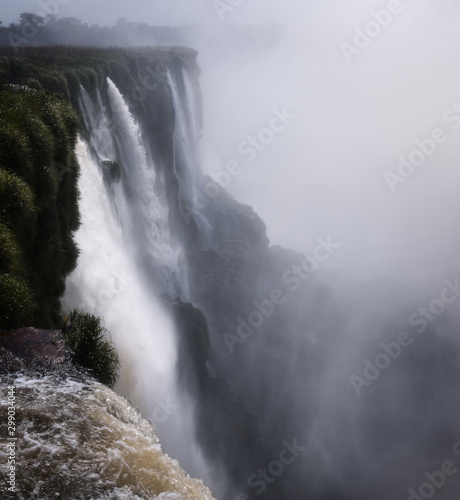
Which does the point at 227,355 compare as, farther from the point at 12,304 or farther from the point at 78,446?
the point at 78,446

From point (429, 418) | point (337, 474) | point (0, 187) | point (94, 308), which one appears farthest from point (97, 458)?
point (429, 418)

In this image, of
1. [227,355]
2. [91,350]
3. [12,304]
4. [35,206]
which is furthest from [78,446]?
[227,355]

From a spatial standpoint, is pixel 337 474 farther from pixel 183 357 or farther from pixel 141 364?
pixel 141 364

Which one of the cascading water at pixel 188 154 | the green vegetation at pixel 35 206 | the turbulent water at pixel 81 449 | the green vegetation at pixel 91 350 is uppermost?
the cascading water at pixel 188 154

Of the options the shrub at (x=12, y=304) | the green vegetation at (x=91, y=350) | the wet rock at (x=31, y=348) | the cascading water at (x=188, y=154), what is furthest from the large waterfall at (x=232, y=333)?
the wet rock at (x=31, y=348)

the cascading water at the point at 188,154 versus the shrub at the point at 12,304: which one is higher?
the cascading water at the point at 188,154

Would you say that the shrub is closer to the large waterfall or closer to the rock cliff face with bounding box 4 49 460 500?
the rock cliff face with bounding box 4 49 460 500

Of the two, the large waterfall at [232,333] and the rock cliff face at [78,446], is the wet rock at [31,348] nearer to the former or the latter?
the rock cliff face at [78,446]

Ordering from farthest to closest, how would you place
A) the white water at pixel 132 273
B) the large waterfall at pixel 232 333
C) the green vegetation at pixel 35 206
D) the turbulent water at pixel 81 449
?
the large waterfall at pixel 232 333 → the white water at pixel 132 273 → the green vegetation at pixel 35 206 → the turbulent water at pixel 81 449
